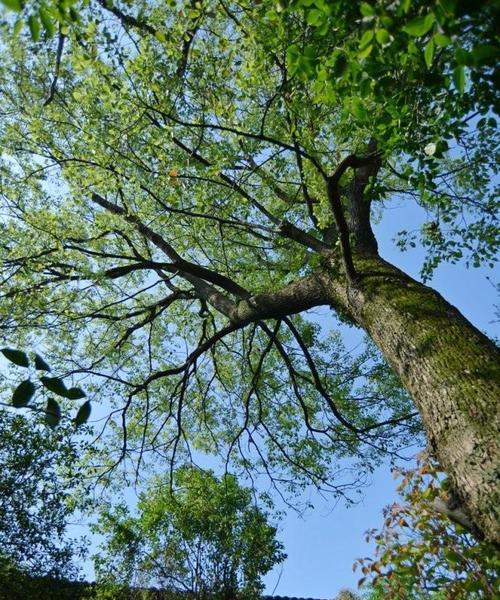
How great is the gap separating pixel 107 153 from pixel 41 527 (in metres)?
4.71

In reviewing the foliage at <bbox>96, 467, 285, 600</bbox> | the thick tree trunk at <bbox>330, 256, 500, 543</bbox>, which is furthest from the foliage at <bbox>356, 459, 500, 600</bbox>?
the foliage at <bbox>96, 467, 285, 600</bbox>

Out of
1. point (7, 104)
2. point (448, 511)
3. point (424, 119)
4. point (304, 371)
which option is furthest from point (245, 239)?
point (448, 511)

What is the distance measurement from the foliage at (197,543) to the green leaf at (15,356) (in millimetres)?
5902

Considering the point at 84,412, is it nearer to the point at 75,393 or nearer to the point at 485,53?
the point at 75,393

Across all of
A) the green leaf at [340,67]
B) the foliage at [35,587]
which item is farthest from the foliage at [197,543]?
the green leaf at [340,67]

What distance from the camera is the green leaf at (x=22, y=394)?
1.33m

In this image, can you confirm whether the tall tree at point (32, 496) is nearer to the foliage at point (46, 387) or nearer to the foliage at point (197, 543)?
the foliage at point (197, 543)

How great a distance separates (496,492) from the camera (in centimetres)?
201

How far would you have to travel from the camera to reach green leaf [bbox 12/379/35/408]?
133cm

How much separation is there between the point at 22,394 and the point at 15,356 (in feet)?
0.36

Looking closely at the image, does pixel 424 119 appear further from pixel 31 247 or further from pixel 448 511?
pixel 31 247

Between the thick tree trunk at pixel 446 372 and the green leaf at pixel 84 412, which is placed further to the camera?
the thick tree trunk at pixel 446 372

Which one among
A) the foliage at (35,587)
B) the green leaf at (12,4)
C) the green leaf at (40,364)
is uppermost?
the green leaf at (12,4)

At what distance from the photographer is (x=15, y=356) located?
4.49ft
